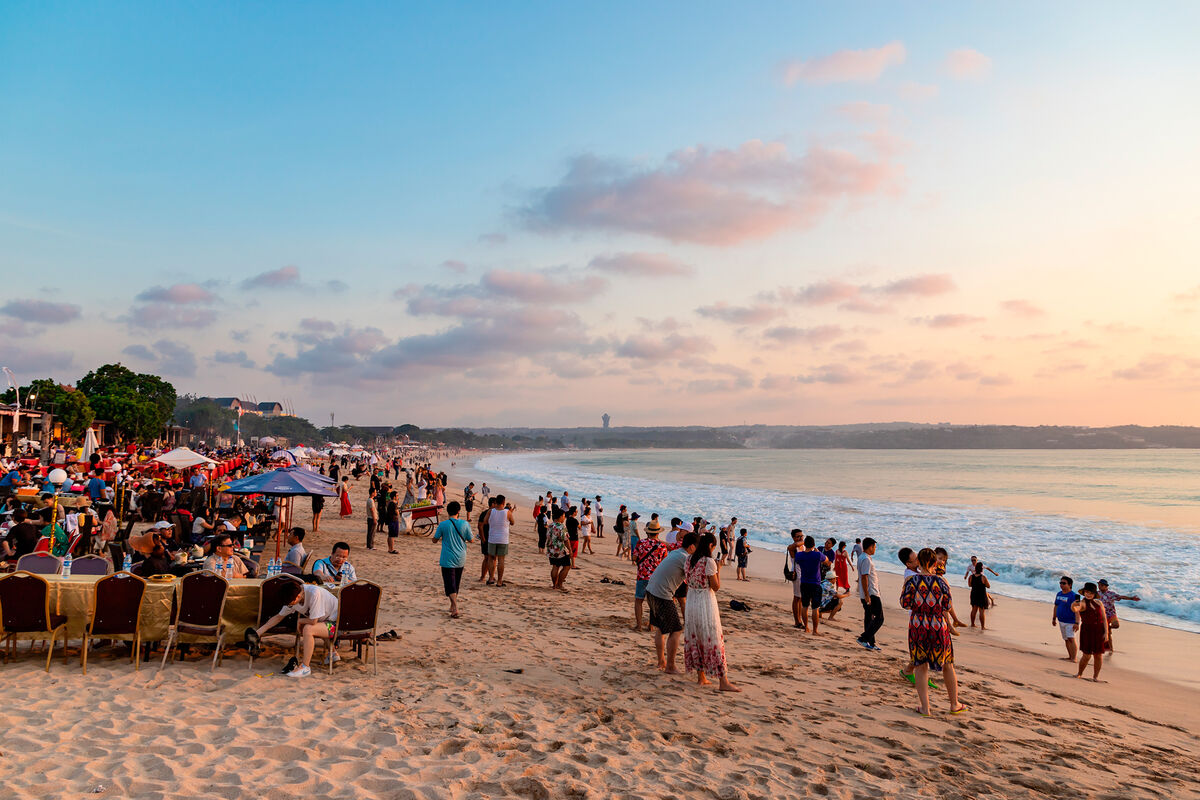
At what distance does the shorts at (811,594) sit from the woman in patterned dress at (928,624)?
3701mm

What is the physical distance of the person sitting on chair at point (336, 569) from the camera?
291 inches

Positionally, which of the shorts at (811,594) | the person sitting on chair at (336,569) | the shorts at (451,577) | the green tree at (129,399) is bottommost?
the shorts at (811,594)

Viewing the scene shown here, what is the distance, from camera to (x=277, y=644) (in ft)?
22.3

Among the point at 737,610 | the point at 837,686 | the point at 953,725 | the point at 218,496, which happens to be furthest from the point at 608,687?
the point at 218,496

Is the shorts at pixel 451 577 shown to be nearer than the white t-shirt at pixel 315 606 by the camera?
No

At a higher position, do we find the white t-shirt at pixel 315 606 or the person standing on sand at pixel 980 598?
the white t-shirt at pixel 315 606

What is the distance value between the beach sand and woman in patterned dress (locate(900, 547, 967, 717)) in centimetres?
34

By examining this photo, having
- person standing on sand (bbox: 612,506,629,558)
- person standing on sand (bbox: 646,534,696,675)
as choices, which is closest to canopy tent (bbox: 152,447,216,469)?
person standing on sand (bbox: 612,506,629,558)

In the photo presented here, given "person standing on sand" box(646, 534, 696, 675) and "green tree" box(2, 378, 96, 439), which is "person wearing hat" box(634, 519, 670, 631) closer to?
"person standing on sand" box(646, 534, 696, 675)

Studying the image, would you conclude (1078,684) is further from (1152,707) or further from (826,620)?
(826,620)

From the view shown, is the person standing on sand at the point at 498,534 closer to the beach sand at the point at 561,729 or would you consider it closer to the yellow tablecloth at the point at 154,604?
the beach sand at the point at 561,729

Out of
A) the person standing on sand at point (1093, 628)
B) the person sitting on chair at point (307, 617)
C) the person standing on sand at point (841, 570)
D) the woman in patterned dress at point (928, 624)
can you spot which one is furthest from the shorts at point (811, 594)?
the person sitting on chair at point (307, 617)

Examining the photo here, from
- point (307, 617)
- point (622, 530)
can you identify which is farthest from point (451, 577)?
point (622, 530)

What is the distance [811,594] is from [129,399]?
69.6 metres
